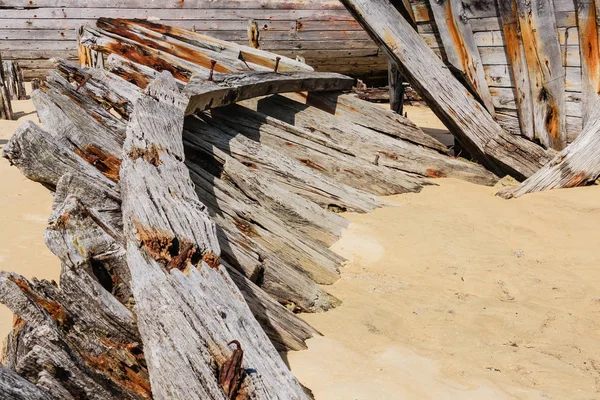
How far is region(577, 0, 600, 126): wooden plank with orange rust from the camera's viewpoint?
611 cm

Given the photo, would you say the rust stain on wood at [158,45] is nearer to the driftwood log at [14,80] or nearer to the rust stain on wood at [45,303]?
the rust stain on wood at [45,303]

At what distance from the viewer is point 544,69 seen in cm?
636

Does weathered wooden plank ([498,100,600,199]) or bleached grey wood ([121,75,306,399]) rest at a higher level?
bleached grey wood ([121,75,306,399])

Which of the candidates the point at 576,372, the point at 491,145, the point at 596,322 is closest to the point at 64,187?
the point at 576,372

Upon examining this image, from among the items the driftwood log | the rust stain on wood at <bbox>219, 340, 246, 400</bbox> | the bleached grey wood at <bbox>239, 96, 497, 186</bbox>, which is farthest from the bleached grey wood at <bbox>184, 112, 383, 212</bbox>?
the driftwood log

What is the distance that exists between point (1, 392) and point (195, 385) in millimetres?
572

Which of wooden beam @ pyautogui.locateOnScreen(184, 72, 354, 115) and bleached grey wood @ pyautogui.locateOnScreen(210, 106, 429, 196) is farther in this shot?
bleached grey wood @ pyautogui.locateOnScreen(210, 106, 429, 196)

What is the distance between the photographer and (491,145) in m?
6.67

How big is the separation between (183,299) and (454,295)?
2.26 m

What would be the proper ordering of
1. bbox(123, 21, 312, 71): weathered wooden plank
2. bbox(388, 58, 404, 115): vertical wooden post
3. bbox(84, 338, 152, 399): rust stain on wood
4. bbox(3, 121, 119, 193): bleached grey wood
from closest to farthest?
bbox(84, 338, 152, 399): rust stain on wood < bbox(3, 121, 119, 193): bleached grey wood < bbox(123, 21, 312, 71): weathered wooden plank < bbox(388, 58, 404, 115): vertical wooden post

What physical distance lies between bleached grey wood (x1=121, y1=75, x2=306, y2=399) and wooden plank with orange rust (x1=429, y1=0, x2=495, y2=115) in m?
3.90

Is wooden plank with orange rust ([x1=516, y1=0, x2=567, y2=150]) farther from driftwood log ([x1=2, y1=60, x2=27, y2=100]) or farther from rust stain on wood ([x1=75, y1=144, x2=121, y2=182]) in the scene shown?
driftwood log ([x1=2, y1=60, x2=27, y2=100])

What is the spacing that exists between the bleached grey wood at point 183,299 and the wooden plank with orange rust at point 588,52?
415 centimetres

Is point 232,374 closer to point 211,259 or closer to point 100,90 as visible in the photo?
point 211,259
